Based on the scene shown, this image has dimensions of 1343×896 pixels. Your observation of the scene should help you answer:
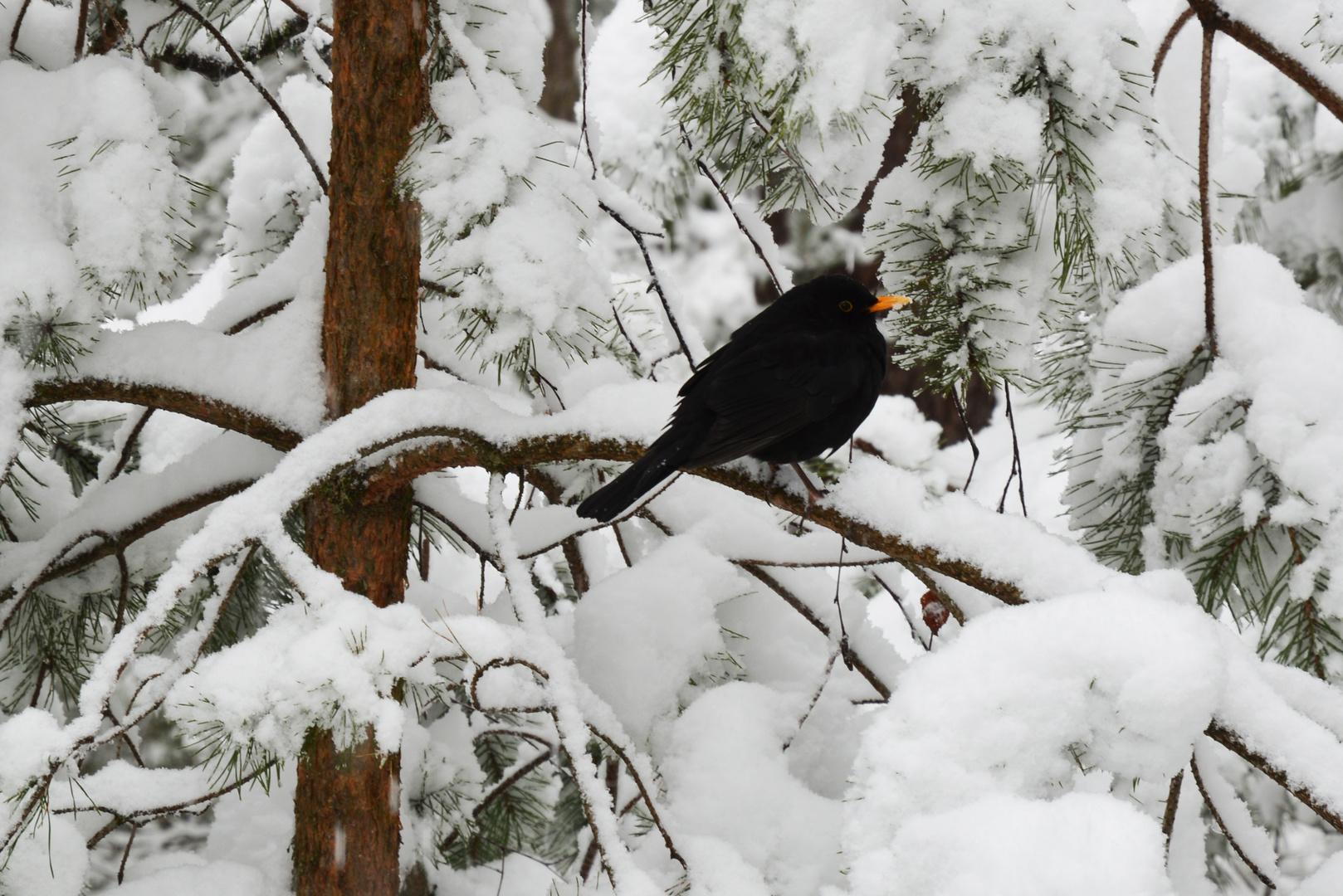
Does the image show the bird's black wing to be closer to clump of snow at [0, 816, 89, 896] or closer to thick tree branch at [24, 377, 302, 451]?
thick tree branch at [24, 377, 302, 451]

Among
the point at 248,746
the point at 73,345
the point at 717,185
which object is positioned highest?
the point at 717,185

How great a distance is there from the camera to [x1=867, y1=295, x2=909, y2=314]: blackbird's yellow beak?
1.83m

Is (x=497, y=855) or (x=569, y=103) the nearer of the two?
(x=497, y=855)

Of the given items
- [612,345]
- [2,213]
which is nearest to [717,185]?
[612,345]

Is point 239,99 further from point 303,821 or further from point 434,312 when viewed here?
point 303,821

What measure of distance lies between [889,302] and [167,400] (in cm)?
121

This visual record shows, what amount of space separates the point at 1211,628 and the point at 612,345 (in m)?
1.50

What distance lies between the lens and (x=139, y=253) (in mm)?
1604

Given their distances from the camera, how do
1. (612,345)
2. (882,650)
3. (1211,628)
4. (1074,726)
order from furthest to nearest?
(612,345) → (882,650) → (1211,628) → (1074,726)

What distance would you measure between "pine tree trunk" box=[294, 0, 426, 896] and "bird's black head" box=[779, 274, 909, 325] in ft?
2.68

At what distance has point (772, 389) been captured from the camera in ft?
6.35

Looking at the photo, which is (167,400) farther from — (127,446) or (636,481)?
(636,481)

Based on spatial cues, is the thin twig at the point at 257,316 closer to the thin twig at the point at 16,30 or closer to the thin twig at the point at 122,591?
the thin twig at the point at 122,591

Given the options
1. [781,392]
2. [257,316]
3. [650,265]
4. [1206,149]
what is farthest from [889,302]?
[257,316]
